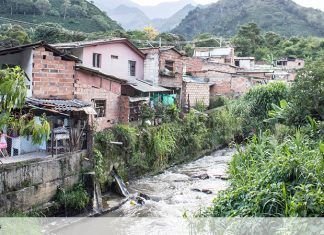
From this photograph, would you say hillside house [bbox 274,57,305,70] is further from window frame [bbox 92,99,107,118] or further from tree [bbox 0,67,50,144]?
tree [bbox 0,67,50,144]

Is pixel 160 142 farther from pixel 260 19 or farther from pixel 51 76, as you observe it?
pixel 260 19

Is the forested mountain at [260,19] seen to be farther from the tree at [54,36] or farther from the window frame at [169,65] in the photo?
the window frame at [169,65]

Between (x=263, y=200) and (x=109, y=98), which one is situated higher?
(x=109, y=98)

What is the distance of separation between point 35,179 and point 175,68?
1613 cm

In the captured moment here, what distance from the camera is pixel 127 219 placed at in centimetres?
1377

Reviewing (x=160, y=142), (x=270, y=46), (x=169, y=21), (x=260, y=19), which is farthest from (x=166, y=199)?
(x=169, y=21)

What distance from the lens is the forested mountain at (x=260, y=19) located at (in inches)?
3017

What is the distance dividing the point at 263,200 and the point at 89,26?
49388 millimetres

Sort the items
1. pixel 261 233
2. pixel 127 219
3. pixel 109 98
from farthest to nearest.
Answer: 1. pixel 109 98
2. pixel 127 219
3. pixel 261 233

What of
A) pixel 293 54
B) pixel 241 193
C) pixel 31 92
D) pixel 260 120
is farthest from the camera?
pixel 293 54

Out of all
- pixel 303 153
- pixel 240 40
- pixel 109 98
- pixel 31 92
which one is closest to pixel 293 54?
pixel 240 40

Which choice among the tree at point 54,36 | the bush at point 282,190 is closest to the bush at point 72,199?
the bush at point 282,190

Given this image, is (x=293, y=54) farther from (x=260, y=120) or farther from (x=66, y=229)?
(x=66, y=229)

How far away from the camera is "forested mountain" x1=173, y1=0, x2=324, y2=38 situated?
3017 inches
